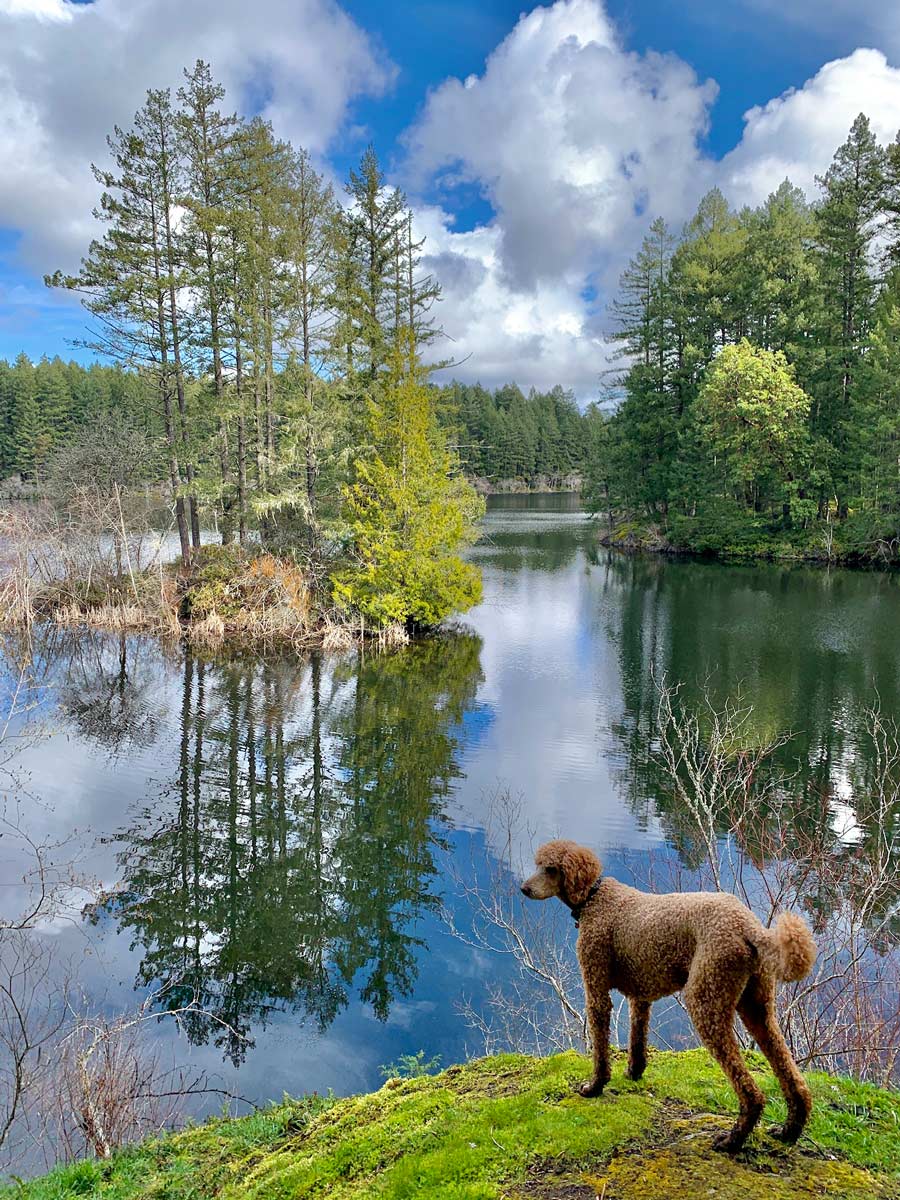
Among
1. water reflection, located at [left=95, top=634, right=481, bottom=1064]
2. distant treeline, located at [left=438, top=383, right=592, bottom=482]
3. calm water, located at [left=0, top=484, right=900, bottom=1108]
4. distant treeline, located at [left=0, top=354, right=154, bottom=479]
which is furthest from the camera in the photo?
distant treeline, located at [left=438, top=383, right=592, bottom=482]

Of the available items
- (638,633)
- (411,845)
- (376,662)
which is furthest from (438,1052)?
(638,633)

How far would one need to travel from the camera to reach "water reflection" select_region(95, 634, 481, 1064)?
314 inches

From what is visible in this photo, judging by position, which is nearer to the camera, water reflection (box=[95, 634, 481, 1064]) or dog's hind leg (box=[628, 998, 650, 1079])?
dog's hind leg (box=[628, 998, 650, 1079])

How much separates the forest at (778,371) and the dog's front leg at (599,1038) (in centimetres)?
3508

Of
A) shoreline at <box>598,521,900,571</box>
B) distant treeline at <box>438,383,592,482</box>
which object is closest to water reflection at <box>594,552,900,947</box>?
shoreline at <box>598,521,900,571</box>

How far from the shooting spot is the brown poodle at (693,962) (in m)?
2.93

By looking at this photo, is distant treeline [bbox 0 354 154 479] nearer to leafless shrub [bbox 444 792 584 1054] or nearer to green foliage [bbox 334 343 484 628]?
green foliage [bbox 334 343 484 628]

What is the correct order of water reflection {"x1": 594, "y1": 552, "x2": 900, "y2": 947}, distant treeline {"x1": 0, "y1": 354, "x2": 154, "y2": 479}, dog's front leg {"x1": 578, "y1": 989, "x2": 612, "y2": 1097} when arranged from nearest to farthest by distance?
dog's front leg {"x1": 578, "y1": 989, "x2": 612, "y2": 1097}, water reflection {"x1": 594, "y1": 552, "x2": 900, "y2": 947}, distant treeline {"x1": 0, "y1": 354, "x2": 154, "y2": 479}

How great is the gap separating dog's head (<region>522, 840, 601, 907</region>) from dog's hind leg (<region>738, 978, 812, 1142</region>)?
0.83m

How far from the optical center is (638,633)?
23406 mm

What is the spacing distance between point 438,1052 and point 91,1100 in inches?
123

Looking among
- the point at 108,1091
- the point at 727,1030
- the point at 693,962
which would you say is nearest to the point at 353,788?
the point at 108,1091

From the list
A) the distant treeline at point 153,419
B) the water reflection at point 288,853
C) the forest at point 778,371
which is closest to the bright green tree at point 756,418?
the forest at point 778,371

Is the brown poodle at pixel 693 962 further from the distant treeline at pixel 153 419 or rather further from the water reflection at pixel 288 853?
the distant treeline at pixel 153 419
